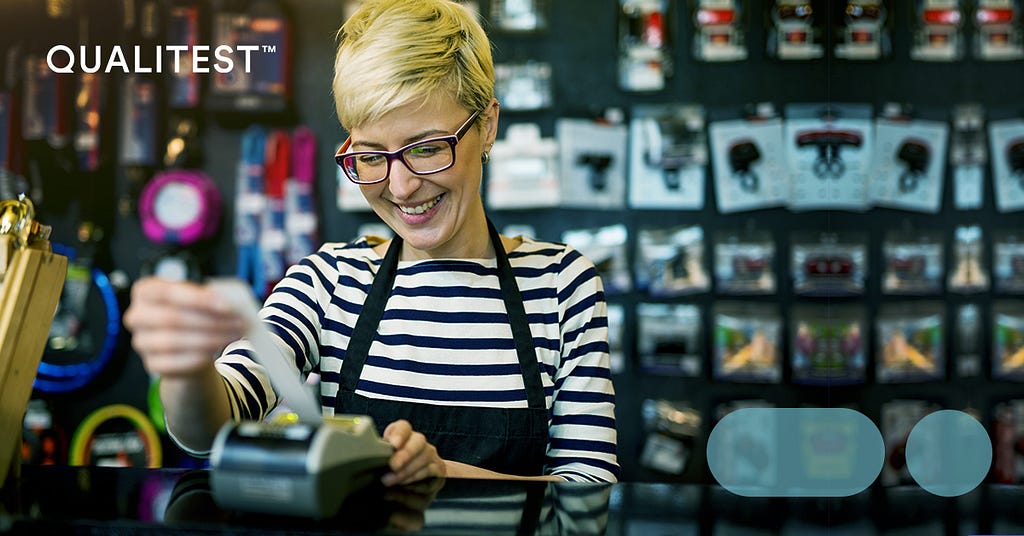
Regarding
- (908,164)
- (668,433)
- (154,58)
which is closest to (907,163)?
(908,164)

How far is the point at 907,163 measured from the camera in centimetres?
398

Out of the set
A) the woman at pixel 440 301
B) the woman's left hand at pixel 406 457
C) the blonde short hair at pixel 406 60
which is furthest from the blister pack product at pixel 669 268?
the woman's left hand at pixel 406 457

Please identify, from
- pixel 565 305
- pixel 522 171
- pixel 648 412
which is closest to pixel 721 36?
pixel 522 171

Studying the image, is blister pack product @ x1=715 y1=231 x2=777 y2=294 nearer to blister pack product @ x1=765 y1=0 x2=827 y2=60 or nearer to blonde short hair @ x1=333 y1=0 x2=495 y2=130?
blister pack product @ x1=765 y1=0 x2=827 y2=60

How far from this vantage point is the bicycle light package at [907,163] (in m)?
3.98

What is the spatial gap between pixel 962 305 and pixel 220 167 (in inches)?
126

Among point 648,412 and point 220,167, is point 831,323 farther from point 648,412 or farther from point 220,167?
point 220,167

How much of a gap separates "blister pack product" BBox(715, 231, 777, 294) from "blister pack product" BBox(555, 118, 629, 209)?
1.56 feet

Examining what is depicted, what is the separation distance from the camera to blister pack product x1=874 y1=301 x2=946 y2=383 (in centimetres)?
398

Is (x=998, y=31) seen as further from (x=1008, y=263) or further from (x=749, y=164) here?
(x=749, y=164)

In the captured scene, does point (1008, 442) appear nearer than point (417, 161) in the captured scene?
No

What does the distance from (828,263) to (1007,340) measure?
0.83 metres

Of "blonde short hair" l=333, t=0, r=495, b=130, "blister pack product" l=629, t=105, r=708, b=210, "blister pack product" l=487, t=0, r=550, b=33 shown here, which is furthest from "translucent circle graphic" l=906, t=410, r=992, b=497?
"blonde short hair" l=333, t=0, r=495, b=130

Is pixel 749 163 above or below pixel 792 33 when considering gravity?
below
